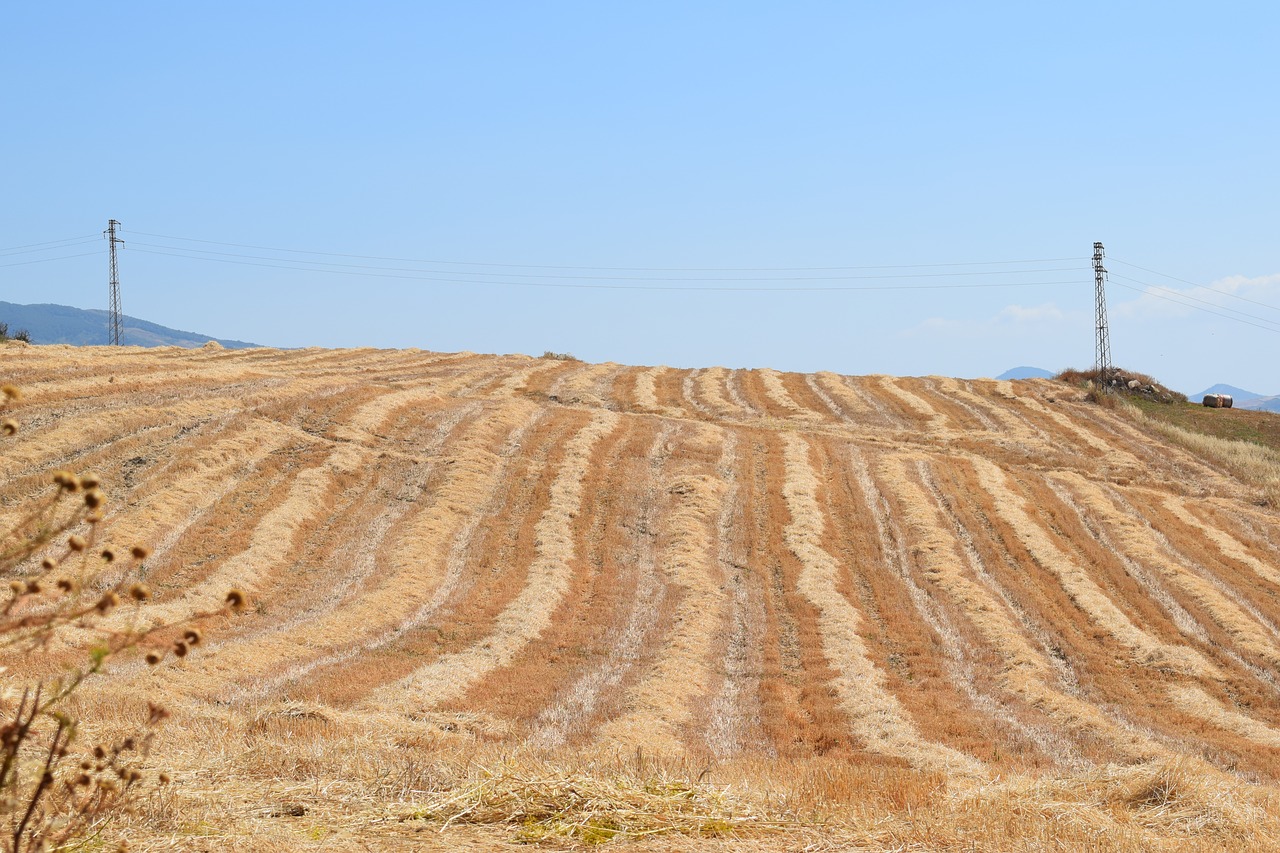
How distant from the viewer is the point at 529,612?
2727 centimetres

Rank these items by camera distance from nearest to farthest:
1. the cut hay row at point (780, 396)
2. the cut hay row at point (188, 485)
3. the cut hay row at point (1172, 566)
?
1. the cut hay row at point (1172, 566)
2. the cut hay row at point (188, 485)
3. the cut hay row at point (780, 396)

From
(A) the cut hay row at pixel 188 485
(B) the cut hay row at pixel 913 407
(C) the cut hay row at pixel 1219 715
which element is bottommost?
(C) the cut hay row at pixel 1219 715

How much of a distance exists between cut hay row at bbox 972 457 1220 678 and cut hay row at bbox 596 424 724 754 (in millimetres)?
11107

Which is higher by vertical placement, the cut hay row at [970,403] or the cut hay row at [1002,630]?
the cut hay row at [970,403]

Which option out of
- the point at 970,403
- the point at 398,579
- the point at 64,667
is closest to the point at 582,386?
the point at 970,403

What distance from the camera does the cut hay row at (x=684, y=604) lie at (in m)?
18.5

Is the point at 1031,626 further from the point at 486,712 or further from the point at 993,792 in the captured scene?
the point at 993,792

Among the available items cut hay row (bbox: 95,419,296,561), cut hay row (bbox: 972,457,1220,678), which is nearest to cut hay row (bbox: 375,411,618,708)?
cut hay row (bbox: 95,419,296,561)

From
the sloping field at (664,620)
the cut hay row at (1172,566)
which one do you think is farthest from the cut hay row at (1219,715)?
the cut hay row at (1172,566)

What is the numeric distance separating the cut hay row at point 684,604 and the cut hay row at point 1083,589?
11107 millimetres

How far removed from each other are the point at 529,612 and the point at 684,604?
4524 mm

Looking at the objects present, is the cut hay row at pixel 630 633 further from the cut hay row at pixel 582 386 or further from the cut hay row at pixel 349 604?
the cut hay row at pixel 582 386

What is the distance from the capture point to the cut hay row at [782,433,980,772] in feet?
58.6

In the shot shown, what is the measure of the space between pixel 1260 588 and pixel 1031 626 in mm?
11280
